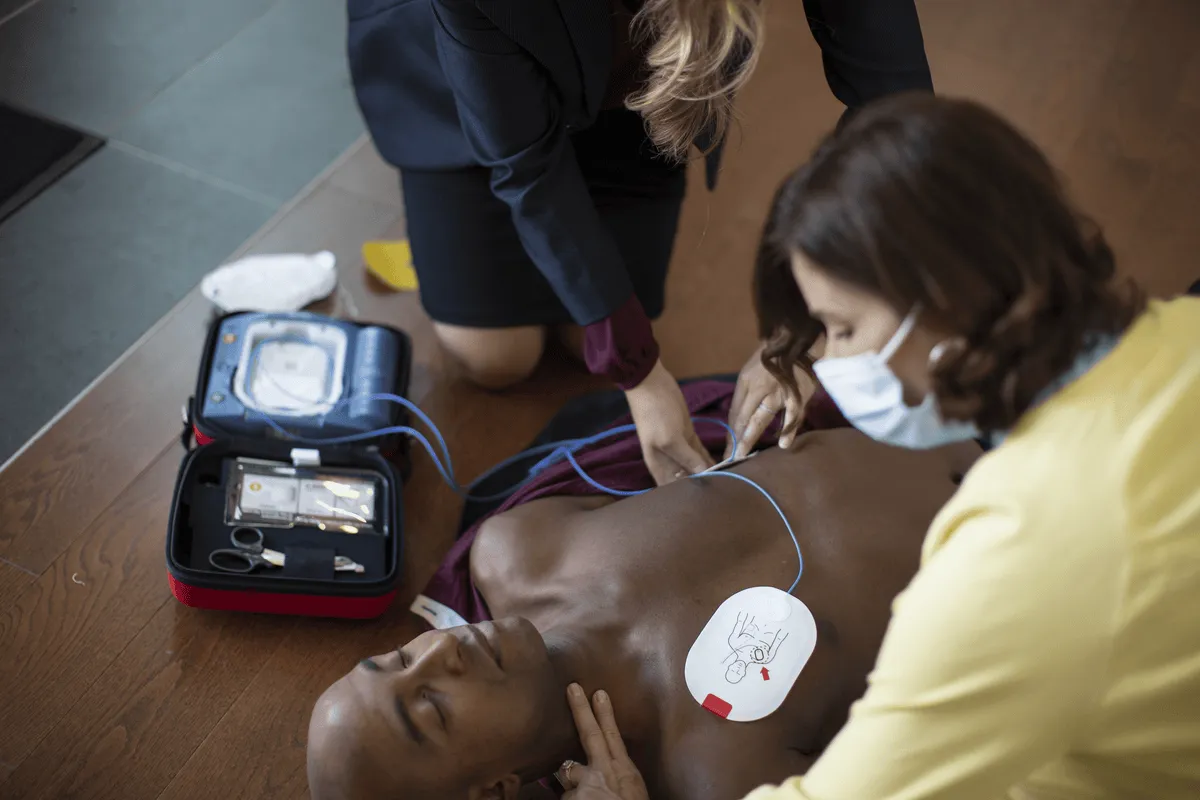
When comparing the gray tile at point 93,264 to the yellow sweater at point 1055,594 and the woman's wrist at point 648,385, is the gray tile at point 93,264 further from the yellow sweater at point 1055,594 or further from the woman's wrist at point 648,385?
the yellow sweater at point 1055,594

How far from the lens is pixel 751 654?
4.46 feet

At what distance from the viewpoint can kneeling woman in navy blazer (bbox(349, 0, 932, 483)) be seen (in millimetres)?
1381

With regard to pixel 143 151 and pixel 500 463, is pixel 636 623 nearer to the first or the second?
pixel 500 463

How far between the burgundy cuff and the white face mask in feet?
1.87

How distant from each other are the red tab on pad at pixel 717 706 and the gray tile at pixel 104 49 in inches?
71.7

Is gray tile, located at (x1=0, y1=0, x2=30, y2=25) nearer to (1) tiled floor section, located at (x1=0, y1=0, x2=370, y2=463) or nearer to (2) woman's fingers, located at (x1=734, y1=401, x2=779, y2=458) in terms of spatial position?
(1) tiled floor section, located at (x1=0, y1=0, x2=370, y2=463)

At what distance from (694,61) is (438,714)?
2.70ft

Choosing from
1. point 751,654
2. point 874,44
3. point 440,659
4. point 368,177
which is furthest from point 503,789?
point 368,177

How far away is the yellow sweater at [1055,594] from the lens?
84 cm

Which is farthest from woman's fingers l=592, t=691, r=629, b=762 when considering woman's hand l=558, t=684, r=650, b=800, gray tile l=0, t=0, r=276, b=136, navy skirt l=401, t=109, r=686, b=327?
gray tile l=0, t=0, r=276, b=136

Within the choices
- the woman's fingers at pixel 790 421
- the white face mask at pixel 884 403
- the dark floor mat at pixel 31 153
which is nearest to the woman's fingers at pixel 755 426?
the woman's fingers at pixel 790 421

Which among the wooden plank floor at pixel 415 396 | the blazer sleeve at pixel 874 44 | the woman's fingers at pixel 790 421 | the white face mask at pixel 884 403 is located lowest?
the wooden plank floor at pixel 415 396

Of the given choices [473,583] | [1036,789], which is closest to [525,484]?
[473,583]

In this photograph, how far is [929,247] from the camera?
32.4 inches
